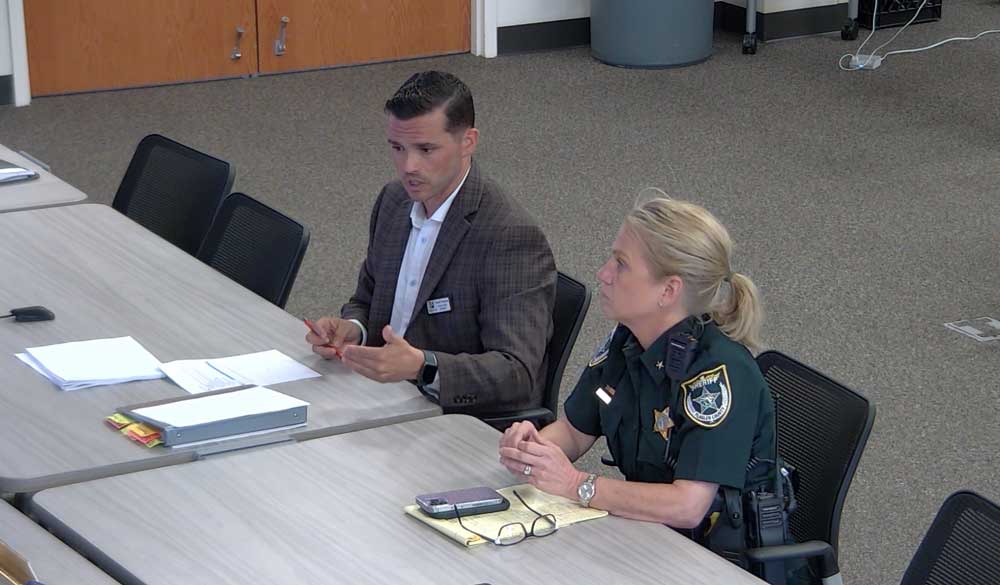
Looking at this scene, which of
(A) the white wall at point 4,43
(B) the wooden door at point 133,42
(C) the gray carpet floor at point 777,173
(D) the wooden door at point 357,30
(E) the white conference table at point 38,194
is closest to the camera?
(E) the white conference table at point 38,194

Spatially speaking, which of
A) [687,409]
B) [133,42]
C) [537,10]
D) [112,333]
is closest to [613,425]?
[687,409]

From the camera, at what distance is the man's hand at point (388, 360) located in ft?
9.73

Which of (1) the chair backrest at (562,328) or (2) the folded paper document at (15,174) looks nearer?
(1) the chair backrest at (562,328)

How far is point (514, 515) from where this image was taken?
242cm

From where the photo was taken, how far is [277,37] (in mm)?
8477

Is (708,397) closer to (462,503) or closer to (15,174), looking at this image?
(462,503)

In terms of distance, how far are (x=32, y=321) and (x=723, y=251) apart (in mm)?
1632

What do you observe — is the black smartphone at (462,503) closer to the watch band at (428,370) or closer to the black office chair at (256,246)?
the watch band at (428,370)

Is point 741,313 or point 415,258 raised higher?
point 741,313

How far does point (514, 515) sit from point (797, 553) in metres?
0.52

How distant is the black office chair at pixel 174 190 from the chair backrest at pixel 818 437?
6.49 feet

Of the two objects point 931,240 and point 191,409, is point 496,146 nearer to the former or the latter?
point 931,240

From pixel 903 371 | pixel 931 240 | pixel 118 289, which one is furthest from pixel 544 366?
pixel 931 240

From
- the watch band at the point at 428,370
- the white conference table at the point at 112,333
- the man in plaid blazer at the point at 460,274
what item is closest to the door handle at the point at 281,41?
the white conference table at the point at 112,333
